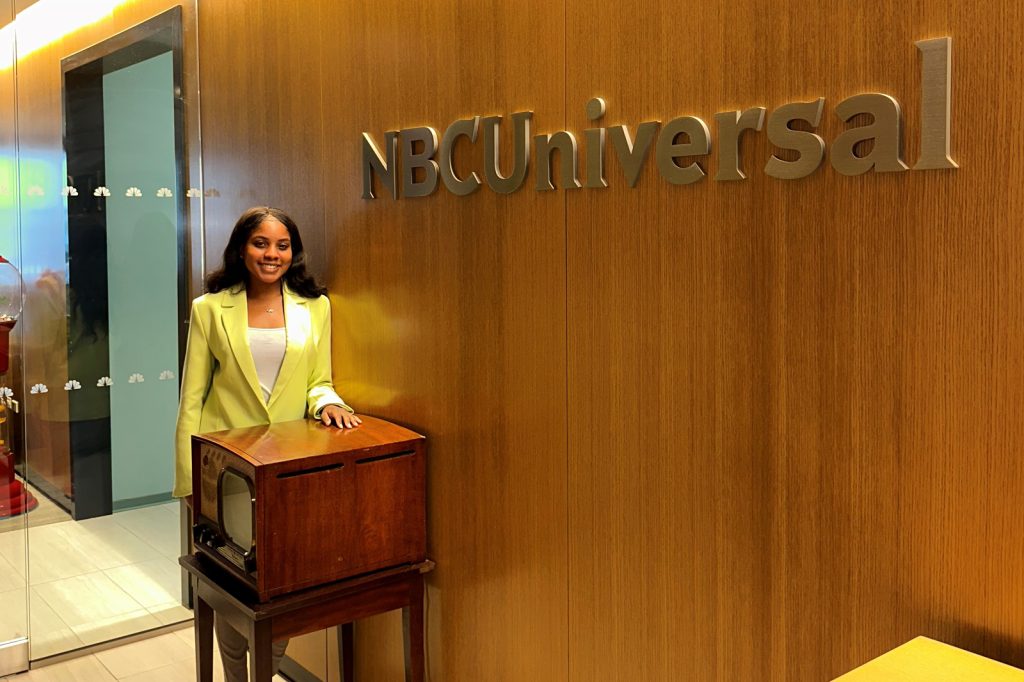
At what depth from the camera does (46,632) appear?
3.97m

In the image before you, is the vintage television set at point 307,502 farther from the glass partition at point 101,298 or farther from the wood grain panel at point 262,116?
the glass partition at point 101,298

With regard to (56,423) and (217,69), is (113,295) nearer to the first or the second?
(56,423)

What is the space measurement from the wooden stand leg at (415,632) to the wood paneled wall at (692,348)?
0.21 feet

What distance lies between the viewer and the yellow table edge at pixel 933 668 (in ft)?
5.32

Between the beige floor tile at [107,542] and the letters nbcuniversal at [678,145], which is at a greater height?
the letters nbcuniversal at [678,145]

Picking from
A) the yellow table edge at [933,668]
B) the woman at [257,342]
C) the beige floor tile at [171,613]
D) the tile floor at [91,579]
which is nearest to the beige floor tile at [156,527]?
the tile floor at [91,579]

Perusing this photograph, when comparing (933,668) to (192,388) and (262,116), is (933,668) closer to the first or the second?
(192,388)

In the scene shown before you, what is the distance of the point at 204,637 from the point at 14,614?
122 centimetres

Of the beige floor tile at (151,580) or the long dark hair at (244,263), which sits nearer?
the long dark hair at (244,263)

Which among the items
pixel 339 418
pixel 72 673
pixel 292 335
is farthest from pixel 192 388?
pixel 72 673

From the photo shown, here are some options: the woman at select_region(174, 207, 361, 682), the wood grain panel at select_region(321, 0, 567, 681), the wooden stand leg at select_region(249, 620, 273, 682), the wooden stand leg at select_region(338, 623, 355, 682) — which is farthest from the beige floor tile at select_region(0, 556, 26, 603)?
the wooden stand leg at select_region(249, 620, 273, 682)

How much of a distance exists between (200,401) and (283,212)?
2.26 feet

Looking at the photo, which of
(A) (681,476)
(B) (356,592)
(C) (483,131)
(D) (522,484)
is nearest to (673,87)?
(C) (483,131)

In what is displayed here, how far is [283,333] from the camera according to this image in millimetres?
3338
